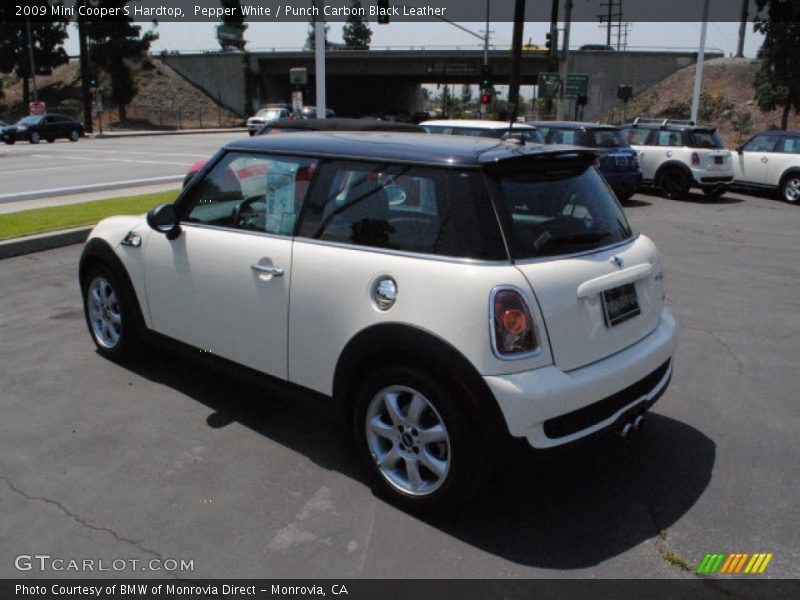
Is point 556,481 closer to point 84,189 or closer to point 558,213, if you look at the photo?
point 558,213

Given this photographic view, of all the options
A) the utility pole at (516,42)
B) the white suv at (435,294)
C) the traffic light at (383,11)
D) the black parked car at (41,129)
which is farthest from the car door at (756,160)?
the black parked car at (41,129)

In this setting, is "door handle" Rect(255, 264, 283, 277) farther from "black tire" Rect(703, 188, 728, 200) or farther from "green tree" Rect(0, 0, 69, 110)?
"green tree" Rect(0, 0, 69, 110)

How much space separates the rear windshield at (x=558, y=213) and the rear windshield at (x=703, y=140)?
1382cm

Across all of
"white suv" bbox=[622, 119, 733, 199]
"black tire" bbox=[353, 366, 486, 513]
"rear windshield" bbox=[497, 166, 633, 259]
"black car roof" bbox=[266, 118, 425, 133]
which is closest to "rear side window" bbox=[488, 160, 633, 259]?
"rear windshield" bbox=[497, 166, 633, 259]

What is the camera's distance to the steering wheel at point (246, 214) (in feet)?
12.8

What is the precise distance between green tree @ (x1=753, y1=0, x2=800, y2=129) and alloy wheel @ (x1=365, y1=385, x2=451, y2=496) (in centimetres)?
3033

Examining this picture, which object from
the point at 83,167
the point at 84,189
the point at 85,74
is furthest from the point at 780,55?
the point at 85,74

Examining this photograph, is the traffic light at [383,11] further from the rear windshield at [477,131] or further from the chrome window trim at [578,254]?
the chrome window trim at [578,254]

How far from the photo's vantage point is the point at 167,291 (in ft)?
14.2

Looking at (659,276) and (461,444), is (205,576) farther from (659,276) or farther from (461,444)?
(659,276)

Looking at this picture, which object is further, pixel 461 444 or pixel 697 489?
pixel 697 489

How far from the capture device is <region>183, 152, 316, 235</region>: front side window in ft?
12.1
